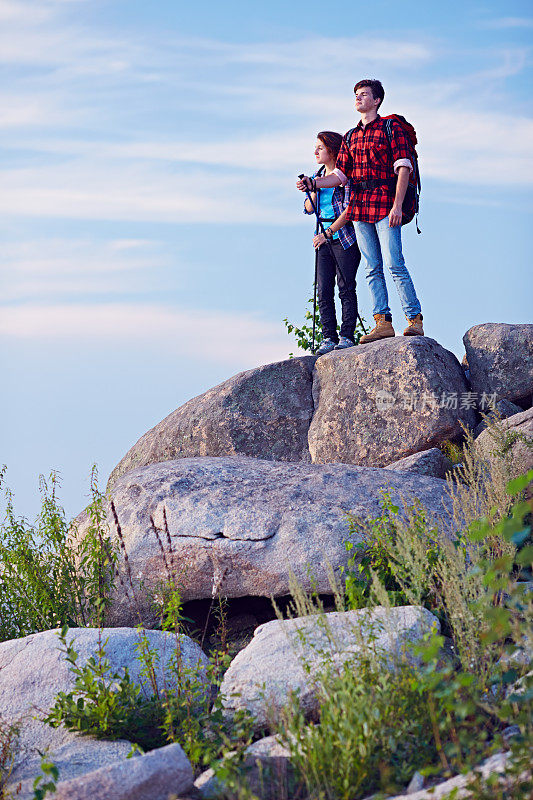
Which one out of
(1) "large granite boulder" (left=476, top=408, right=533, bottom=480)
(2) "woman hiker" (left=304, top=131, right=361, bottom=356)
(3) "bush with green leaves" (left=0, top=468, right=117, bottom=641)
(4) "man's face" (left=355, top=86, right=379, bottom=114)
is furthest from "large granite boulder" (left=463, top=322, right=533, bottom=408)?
(3) "bush with green leaves" (left=0, top=468, right=117, bottom=641)

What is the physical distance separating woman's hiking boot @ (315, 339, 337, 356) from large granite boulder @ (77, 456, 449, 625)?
3647 mm

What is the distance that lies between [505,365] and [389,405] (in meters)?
1.87

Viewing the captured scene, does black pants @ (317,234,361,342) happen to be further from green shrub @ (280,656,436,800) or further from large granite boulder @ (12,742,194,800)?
large granite boulder @ (12,742,194,800)

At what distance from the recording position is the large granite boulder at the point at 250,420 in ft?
34.5

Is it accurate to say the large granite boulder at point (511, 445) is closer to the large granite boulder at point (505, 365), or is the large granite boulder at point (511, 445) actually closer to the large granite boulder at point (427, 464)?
the large granite boulder at point (427, 464)

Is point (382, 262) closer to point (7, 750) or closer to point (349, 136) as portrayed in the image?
point (349, 136)

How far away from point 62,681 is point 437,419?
585 centimetres

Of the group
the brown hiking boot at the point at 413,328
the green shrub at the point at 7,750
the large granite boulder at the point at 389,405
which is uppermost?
the brown hiking boot at the point at 413,328

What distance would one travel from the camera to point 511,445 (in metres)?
8.41

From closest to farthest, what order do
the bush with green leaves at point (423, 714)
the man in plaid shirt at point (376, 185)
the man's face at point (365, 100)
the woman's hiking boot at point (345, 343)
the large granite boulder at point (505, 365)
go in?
the bush with green leaves at point (423, 714) → the man in plaid shirt at point (376, 185) → the man's face at point (365, 100) → the large granite boulder at point (505, 365) → the woman's hiking boot at point (345, 343)

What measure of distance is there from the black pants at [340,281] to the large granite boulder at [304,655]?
6.25 metres

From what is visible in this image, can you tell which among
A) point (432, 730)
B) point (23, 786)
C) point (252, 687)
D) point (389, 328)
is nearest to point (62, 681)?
point (23, 786)

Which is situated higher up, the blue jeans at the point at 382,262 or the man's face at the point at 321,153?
the man's face at the point at 321,153

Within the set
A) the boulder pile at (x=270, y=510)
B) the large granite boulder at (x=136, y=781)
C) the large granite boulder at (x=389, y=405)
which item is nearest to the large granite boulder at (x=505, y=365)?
the boulder pile at (x=270, y=510)
